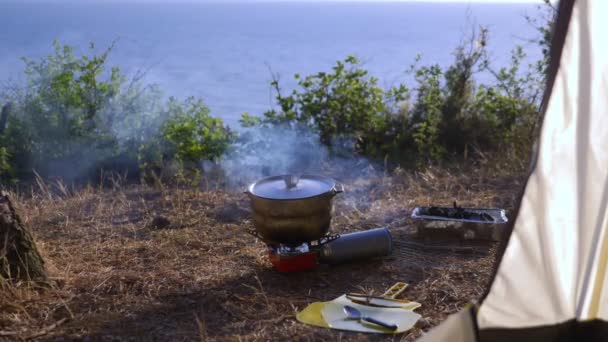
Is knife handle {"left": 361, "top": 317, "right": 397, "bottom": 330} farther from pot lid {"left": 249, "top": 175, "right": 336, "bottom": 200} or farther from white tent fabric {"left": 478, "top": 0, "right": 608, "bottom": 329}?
pot lid {"left": 249, "top": 175, "right": 336, "bottom": 200}

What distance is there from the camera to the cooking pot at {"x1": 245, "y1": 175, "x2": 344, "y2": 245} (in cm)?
369

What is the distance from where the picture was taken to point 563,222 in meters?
2.45

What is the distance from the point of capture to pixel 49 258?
13.3 feet

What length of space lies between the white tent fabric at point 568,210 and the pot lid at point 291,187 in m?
1.51

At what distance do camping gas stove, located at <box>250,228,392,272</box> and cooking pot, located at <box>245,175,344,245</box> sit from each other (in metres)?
0.08

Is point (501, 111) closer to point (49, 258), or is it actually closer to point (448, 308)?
point (448, 308)

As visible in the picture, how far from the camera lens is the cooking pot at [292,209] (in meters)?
3.69

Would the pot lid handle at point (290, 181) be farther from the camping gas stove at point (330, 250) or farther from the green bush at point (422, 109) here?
the green bush at point (422, 109)

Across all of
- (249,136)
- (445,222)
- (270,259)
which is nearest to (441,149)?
(249,136)

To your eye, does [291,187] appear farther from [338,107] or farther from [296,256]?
[338,107]

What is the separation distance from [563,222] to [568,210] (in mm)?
53

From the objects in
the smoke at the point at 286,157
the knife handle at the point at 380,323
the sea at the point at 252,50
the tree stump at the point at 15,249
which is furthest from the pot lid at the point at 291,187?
the sea at the point at 252,50

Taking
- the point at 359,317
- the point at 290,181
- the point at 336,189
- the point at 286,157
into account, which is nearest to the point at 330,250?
the point at 336,189

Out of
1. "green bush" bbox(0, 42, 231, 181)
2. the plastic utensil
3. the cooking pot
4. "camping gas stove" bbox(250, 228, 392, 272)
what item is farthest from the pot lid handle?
"green bush" bbox(0, 42, 231, 181)
